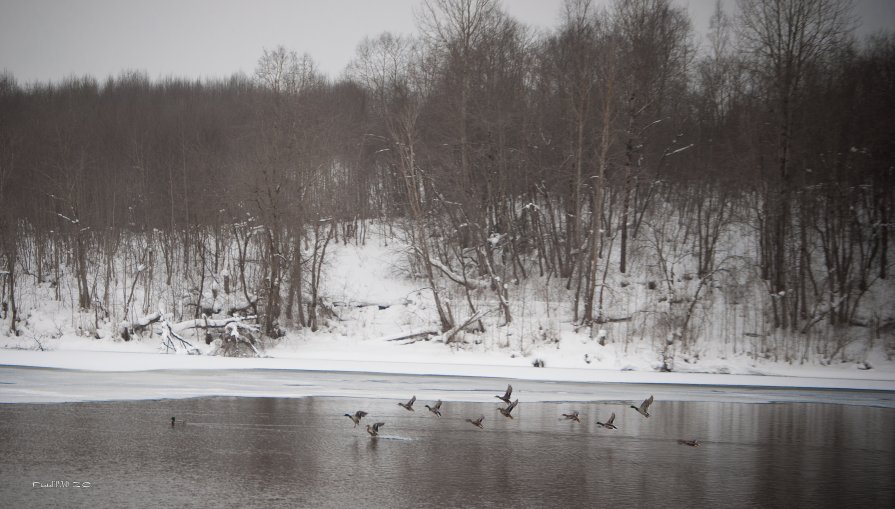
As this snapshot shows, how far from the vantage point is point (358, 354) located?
26.6 meters

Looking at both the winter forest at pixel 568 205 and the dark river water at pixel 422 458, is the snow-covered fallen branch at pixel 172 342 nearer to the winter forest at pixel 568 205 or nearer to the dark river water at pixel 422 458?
the winter forest at pixel 568 205

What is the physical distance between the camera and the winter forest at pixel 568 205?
28.4m

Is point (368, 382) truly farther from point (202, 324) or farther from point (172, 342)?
point (202, 324)

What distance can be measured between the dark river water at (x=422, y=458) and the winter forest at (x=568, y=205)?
13079 millimetres

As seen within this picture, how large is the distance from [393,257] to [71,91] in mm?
52554

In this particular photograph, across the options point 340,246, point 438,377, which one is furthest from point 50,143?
point 438,377

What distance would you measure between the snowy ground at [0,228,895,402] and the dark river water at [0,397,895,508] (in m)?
3.51

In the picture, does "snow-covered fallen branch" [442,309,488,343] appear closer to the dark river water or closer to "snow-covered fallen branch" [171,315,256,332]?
"snow-covered fallen branch" [171,315,256,332]

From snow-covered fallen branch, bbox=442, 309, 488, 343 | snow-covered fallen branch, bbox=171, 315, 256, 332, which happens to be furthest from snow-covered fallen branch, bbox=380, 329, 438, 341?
snow-covered fallen branch, bbox=171, 315, 256, 332

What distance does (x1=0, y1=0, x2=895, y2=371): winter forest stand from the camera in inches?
1120

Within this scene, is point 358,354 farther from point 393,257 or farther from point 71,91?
point 71,91

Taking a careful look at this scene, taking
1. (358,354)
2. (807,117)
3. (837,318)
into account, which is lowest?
(358,354)

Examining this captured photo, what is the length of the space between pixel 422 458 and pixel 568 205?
87.0ft

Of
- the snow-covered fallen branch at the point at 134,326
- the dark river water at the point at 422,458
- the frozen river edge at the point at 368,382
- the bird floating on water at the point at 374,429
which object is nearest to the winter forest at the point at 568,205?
the snow-covered fallen branch at the point at 134,326
